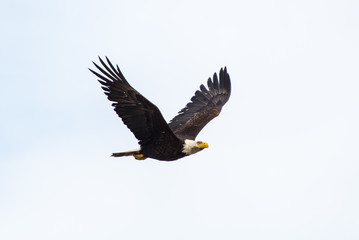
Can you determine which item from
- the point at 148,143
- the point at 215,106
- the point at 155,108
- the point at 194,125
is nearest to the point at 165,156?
the point at 148,143

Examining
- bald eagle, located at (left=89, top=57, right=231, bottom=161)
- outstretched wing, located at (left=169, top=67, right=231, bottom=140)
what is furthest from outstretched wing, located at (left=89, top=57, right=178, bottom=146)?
outstretched wing, located at (left=169, top=67, right=231, bottom=140)

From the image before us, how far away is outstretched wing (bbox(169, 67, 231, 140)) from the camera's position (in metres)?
19.3

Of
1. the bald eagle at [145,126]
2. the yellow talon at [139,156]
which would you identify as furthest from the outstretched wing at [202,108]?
the yellow talon at [139,156]

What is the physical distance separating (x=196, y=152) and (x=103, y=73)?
112 inches

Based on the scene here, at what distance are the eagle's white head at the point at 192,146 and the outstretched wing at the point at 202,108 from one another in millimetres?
1361

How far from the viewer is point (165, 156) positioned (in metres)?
16.8

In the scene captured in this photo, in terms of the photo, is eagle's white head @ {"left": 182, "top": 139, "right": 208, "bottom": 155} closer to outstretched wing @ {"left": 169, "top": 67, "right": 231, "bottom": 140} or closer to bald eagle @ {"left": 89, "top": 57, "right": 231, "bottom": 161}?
bald eagle @ {"left": 89, "top": 57, "right": 231, "bottom": 161}

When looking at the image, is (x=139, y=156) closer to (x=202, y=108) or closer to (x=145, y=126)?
(x=145, y=126)

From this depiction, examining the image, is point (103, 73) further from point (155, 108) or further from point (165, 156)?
point (165, 156)

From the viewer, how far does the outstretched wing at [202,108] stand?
19.3 meters

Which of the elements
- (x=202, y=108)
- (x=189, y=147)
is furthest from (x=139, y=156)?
(x=202, y=108)

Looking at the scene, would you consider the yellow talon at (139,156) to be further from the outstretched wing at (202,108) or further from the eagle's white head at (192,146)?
the outstretched wing at (202,108)

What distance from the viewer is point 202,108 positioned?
2052cm

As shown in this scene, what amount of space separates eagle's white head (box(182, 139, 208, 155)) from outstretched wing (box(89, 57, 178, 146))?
746mm
